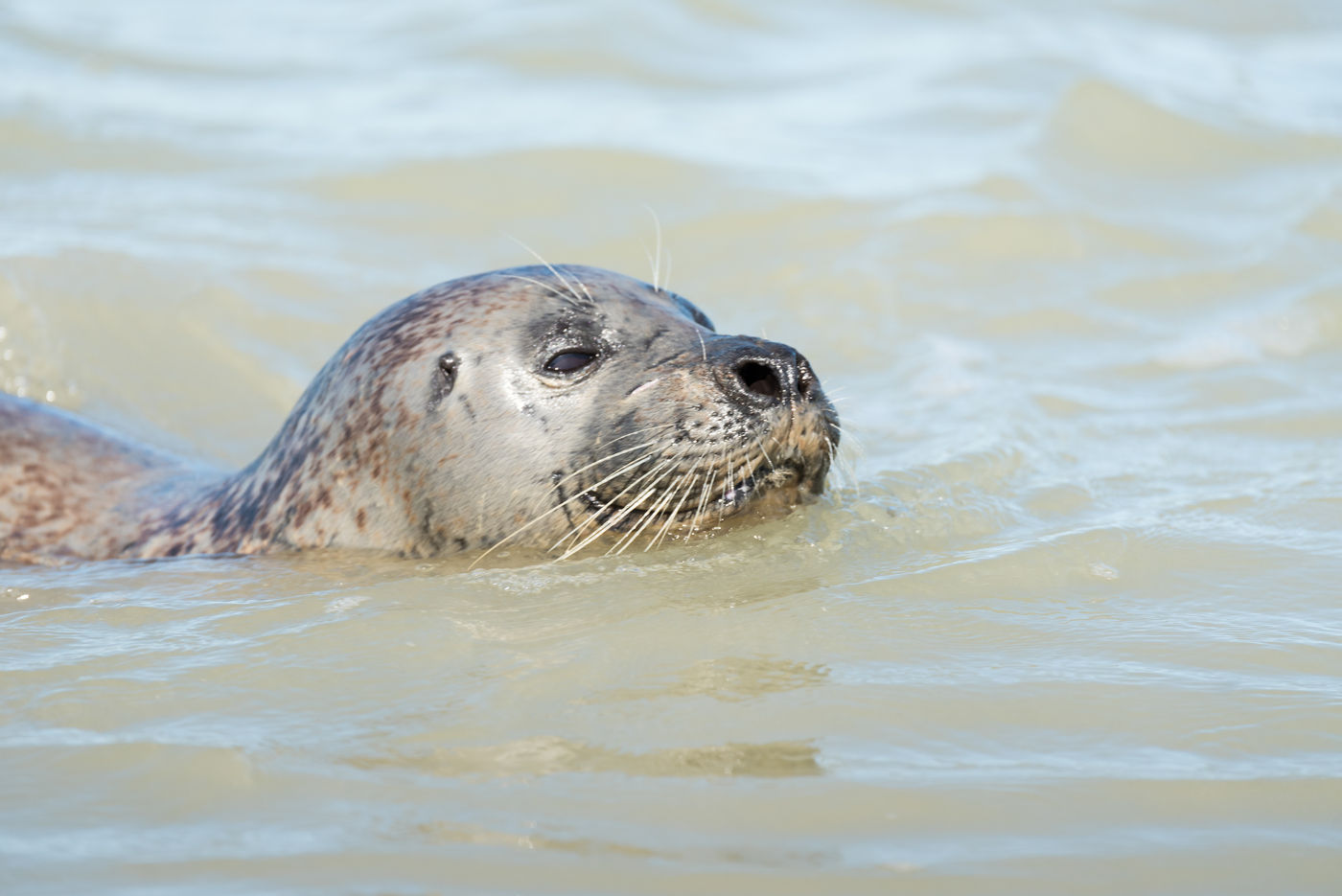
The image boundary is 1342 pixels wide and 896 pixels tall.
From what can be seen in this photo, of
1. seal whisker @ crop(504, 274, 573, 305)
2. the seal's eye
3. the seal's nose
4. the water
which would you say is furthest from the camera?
seal whisker @ crop(504, 274, 573, 305)

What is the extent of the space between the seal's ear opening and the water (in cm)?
44

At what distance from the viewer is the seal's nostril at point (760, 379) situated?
4.07 m

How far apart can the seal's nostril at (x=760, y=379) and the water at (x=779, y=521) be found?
421 millimetres

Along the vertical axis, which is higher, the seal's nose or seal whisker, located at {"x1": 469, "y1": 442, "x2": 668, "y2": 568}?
the seal's nose

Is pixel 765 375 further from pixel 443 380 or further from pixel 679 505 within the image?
pixel 443 380

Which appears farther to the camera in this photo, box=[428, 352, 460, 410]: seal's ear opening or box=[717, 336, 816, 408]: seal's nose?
box=[428, 352, 460, 410]: seal's ear opening

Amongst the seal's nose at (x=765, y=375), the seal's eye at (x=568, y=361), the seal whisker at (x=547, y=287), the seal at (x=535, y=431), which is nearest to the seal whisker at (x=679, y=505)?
the seal at (x=535, y=431)

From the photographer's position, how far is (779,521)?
4289 mm

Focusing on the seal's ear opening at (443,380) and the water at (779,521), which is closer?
the water at (779,521)

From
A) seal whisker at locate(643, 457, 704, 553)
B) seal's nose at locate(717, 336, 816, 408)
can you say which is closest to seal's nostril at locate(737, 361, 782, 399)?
seal's nose at locate(717, 336, 816, 408)

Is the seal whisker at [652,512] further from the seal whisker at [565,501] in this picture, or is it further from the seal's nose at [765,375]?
the seal's nose at [765,375]

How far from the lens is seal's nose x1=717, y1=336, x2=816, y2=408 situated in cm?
406

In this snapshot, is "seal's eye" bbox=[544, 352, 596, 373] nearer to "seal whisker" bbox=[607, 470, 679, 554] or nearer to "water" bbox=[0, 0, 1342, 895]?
"seal whisker" bbox=[607, 470, 679, 554]

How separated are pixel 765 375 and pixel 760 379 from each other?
0.02 m
